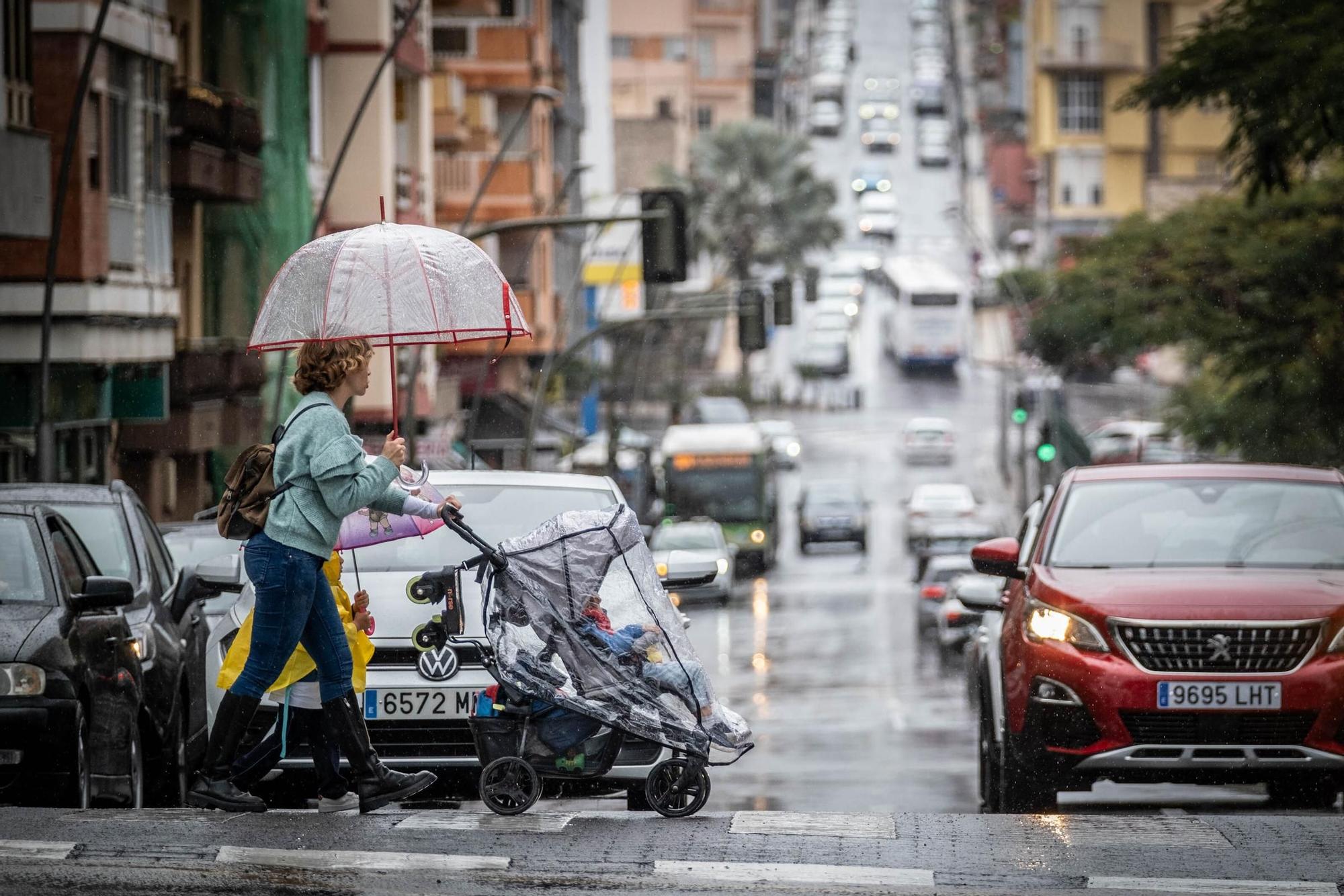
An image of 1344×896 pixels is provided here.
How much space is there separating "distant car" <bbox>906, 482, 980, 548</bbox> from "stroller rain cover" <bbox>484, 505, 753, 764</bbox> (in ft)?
158

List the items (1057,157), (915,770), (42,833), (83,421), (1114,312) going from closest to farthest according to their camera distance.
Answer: (42,833) < (915,770) < (83,421) < (1114,312) < (1057,157)

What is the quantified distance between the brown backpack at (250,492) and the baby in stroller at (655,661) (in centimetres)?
115

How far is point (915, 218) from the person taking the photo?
12412cm

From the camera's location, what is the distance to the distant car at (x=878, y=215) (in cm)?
12050

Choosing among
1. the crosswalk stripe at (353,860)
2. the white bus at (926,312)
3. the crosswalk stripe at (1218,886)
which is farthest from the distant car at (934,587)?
the white bus at (926,312)

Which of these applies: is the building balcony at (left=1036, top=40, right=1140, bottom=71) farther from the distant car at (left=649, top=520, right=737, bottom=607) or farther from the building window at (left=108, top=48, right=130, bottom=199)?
the building window at (left=108, top=48, right=130, bottom=199)

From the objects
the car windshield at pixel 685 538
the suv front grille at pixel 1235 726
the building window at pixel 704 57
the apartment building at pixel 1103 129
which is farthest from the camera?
the building window at pixel 704 57

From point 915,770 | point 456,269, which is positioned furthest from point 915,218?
point 456,269

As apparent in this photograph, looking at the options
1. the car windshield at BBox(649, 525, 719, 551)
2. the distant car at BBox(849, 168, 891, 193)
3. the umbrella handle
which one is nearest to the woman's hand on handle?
the umbrella handle

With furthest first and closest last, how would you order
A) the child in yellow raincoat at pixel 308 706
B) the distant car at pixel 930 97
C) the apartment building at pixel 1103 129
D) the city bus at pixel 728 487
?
the distant car at pixel 930 97, the apartment building at pixel 1103 129, the city bus at pixel 728 487, the child in yellow raincoat at pixel 308 706

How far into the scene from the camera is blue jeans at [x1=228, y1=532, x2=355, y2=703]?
7.79 meters

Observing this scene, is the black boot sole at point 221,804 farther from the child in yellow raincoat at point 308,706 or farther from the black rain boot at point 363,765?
the black rain boot at point 363,765

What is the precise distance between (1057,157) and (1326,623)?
107574 millimetres

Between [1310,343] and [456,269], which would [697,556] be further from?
[1310,343]
